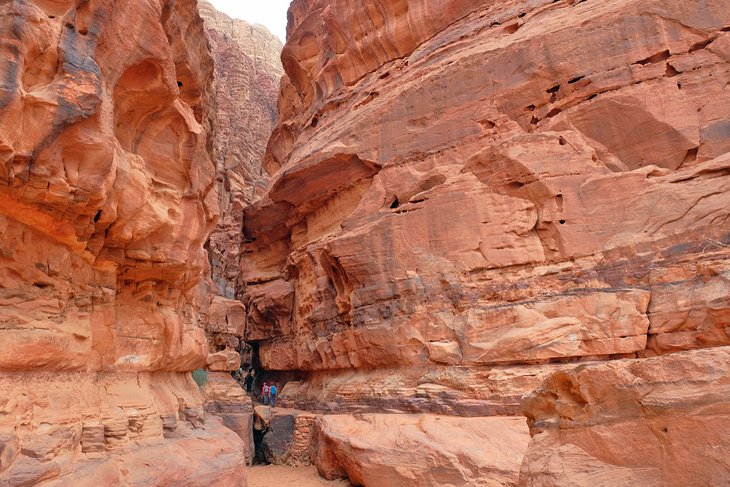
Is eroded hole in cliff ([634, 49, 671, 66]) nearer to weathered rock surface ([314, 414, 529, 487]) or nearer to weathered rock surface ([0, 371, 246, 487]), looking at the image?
weathered rock surface ([314, 414, 529, 487])

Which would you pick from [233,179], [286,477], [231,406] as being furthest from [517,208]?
[233,179]

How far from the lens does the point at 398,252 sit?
46.0 ft

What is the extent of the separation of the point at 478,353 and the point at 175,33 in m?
9.62

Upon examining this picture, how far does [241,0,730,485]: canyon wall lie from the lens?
10430 mm

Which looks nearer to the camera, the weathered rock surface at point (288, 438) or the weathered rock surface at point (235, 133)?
the weathered rock surface at point (288, 438)

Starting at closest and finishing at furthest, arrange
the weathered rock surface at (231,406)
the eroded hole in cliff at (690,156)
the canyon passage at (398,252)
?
the canyon passage at (398,252) → the eroded hole in cliff at (690,156) → the weathered rock surface at (231,406)

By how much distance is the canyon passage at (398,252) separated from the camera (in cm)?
515

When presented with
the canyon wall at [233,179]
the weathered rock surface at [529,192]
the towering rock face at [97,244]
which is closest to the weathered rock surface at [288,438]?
the canyon wall at [233,179]

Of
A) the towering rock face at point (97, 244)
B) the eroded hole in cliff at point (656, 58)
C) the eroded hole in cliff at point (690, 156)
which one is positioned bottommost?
the towering rock face at point (97, 244)

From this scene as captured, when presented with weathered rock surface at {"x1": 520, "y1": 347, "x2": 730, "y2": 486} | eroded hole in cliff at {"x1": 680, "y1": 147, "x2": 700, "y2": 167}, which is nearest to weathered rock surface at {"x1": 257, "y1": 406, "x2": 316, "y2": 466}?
eroded hole in cliff at {"x1": 680, "y1": 147, "x2": 700, "y2": 167}

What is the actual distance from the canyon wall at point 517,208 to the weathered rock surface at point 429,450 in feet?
0.65

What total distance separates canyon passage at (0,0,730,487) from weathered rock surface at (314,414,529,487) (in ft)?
0.19

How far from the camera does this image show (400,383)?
13055 mm

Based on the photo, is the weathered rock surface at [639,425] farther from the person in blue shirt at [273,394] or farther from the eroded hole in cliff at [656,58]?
the person in blue shirt at [273,394]
